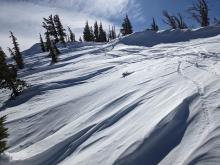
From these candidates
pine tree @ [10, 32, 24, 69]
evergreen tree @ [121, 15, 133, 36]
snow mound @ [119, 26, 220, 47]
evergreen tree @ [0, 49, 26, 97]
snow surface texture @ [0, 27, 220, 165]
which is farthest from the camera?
evergreen tree @ [121, 15, 133, 36]

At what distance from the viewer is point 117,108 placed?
1216 cm

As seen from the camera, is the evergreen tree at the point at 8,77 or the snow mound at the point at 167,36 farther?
the snow mound at the point at 167,36

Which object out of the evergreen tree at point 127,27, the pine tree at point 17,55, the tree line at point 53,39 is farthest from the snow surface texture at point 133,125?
the evergreen tree at point 127,27

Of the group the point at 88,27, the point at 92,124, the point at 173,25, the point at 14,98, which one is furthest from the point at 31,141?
the point at 88,27

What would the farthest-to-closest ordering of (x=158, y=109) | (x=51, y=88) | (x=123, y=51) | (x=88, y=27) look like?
(x=88, y=27) < (x=123, y=51) < (x=51, y=88) < (x=158, y=109)

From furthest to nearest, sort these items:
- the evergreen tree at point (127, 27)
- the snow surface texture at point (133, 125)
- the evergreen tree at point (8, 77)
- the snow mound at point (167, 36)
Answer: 1. the evergreen tree at point (127, 27)
2. the snow mound at point (167, 36)
3. the evergreen tree at point (8, 77)
4. the snow surface texture at point (133, 125)

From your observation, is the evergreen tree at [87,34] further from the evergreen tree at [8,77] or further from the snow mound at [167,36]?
the evergreen tree at [8,77]

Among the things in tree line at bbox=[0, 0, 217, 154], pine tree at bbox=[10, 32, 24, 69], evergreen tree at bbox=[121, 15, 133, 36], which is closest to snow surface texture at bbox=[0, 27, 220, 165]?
tree line at bbox=[0, 0, 217, 154]

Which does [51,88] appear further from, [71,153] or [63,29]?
[63,29]

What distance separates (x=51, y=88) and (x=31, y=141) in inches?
446

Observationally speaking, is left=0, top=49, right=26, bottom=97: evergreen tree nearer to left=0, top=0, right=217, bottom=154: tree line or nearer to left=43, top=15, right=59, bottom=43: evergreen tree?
left=0, top=0, right=217, bottom=154: tree line

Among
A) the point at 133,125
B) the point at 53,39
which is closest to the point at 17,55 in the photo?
the point at 53,39

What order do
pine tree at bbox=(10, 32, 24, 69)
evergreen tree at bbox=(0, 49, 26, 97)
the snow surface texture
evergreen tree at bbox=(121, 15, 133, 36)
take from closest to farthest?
the snow surface texture → evergreen tree at bbox=(0, 49, 26, 97) → pine tree at bbox=(10, 32, 24, 69) → evergreen tree at bbox=(121, 15, 133, 36)

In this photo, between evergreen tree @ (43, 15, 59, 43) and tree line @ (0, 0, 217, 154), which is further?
evergreen tree @ (43, 15, 59, 43)
